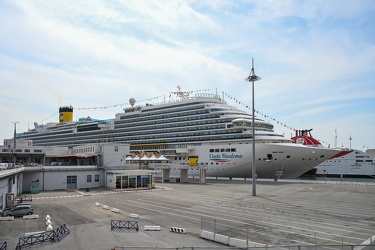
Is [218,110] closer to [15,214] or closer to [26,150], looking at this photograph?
[26,150]

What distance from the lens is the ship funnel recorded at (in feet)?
335

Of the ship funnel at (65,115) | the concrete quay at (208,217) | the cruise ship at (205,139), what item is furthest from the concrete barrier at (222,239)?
the ship funnel at (65,115)

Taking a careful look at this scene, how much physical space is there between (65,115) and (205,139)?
63303 mm

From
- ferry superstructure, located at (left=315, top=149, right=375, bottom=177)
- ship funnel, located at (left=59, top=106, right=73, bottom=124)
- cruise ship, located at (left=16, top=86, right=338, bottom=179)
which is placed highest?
ship funnel, located at (left=59, top=106, right=73, bottom=124)

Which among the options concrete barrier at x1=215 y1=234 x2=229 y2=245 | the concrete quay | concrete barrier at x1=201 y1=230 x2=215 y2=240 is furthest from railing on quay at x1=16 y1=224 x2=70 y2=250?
concrete barrier at x1=215 y1=234 x2=229 y2=245

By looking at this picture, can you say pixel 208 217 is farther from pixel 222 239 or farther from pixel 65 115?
pixel 65 115

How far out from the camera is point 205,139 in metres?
56.2

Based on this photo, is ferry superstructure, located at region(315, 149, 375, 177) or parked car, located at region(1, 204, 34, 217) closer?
parked car, located at region(1, 204, 34, 217)

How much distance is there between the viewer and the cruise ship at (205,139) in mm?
47000

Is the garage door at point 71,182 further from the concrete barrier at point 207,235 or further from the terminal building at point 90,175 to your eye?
the concrete barrier at point 207,235

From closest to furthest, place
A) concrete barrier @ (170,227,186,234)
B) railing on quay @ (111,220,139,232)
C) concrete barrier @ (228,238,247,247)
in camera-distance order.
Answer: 1. concrete barrier @ (228,238,247,247)
2. concrete barrier @ (170,227,186,234)
3. railing on quay @ (111,220,139,232)

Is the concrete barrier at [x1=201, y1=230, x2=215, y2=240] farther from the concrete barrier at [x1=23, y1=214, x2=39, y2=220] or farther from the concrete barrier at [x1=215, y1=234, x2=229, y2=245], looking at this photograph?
A: the concrete barrier at [x1=23, y1=214, x2=39, y2=220]

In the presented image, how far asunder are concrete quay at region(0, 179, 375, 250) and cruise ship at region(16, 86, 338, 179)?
11908 millimetres

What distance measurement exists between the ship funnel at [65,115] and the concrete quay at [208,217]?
7373 cm
